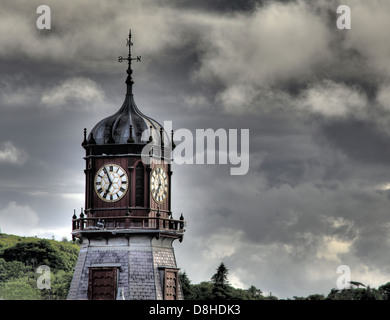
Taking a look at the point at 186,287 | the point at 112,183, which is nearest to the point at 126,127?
the point at 112,183

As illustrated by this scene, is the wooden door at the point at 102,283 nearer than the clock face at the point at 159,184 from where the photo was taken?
Yes

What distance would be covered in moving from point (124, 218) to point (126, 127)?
7393 millimetres

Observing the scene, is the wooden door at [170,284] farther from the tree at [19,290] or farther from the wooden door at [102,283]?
the tree at [19,290]

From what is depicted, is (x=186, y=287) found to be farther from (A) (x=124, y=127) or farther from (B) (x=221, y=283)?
(A) (x=124, y=127)

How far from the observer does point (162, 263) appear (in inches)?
3504

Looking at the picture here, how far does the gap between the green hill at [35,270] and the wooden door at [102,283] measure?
38601 mm

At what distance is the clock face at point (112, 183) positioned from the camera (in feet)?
289

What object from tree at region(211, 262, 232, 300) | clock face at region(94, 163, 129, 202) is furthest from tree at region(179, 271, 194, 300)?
clock face at region(94, 163, 129, 202)

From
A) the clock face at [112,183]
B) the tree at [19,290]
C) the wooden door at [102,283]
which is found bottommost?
the wooden door at [102,283]

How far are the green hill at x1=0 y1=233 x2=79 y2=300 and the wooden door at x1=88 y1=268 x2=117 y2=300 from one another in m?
38.6

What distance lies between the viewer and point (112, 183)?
8838cm

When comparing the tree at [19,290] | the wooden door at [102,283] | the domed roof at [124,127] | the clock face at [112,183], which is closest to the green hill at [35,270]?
the tree at [19,290]
